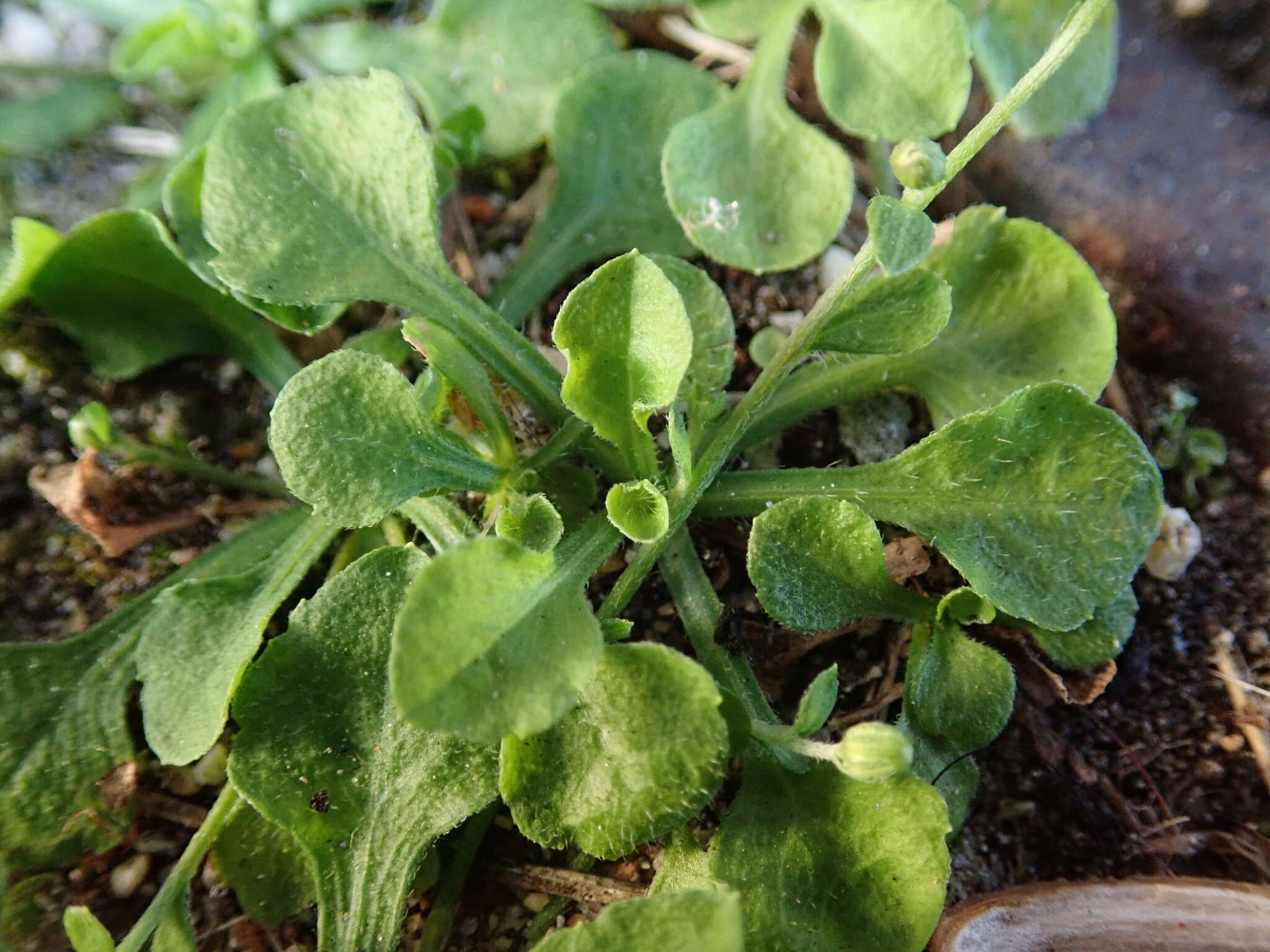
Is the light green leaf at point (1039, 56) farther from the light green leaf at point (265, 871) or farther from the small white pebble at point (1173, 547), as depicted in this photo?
the light green leaf at point (265, 871)

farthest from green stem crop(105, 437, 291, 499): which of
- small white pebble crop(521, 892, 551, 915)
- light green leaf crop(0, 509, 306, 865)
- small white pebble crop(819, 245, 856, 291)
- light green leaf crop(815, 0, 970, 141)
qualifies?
light green leaf crop(815, 0, 970, 141)

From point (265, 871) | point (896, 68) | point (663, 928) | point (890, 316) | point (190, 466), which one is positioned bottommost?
point (265, 871)

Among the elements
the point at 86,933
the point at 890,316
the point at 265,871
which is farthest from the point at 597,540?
the point at 86,933

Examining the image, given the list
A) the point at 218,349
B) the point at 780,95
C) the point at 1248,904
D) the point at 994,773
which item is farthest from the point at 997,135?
the point at 218,349

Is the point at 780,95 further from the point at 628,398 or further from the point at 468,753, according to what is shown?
the point at 468,753

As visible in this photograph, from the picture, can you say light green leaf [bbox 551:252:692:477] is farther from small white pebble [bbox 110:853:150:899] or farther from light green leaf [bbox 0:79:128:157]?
light green leaf [bbox 0:79:128:157]

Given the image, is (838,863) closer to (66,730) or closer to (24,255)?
(66,730)
